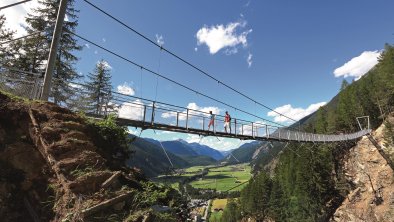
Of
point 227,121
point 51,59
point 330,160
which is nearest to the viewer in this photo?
point 51,59

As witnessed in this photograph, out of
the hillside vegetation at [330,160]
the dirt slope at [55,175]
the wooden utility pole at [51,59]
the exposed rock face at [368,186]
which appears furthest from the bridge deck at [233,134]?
the hillside vegetation at [330,160]

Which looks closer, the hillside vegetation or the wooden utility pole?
the wooden utility pole

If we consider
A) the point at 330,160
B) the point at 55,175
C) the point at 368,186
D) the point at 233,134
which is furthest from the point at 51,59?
the point at 330,160

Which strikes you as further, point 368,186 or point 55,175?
point 368,186

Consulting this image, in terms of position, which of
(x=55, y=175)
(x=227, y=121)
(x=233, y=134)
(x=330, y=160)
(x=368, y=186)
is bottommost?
(x=368, y=186)

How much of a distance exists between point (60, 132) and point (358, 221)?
5662 cm

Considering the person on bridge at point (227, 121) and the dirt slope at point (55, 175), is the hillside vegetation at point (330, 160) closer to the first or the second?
the person on bridge at point (227, 121)

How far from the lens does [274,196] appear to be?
8406cm

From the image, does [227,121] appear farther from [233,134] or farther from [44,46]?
[44,46]

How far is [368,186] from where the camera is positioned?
57.2m

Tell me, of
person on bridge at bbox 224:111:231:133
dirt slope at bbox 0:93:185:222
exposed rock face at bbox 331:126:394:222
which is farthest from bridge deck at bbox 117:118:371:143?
exposed rock face at bbox 331:126:394:222

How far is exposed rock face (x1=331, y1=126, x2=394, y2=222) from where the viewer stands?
166 ft

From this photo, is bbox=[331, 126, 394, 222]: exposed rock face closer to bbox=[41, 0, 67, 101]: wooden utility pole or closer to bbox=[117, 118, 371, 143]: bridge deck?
bbox=[117, 118, 371, 143]: bridge deck

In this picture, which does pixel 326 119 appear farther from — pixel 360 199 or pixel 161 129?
pixel 161 129
